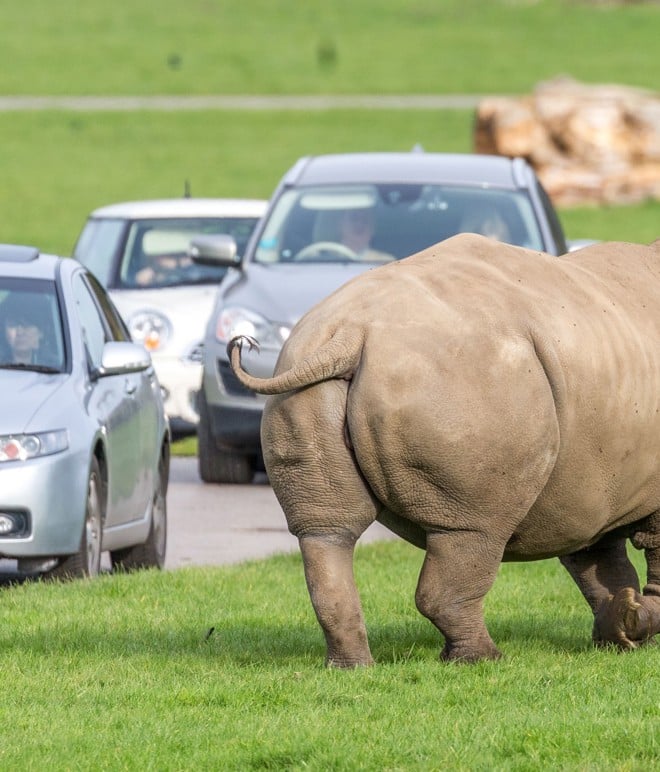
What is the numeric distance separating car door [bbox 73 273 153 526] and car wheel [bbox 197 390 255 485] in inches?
123

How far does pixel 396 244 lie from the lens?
43.4ft

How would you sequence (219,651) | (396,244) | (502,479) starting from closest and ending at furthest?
(502,479), (219,651), (396,244)

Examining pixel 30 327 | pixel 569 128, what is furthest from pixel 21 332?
pixel 569 128

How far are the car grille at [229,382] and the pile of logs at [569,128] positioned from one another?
20699 mm

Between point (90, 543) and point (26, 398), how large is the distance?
0.78 metres

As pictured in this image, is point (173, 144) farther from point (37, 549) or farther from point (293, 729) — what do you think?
point (293, 729)

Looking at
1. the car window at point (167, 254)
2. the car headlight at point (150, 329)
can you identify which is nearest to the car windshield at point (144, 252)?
the car window at point (167, 254)

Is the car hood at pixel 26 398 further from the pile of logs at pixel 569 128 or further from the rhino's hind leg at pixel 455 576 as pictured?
the pile of logs at pixel 569 128

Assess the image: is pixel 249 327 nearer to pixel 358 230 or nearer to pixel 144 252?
pixel 358 230

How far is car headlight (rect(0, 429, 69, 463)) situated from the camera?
9078 mm

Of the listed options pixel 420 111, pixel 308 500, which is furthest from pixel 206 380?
pixel 420 111

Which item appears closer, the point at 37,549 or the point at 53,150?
the point at 37,549

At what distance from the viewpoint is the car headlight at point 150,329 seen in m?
16.1

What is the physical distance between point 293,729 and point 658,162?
32845 millimetres
